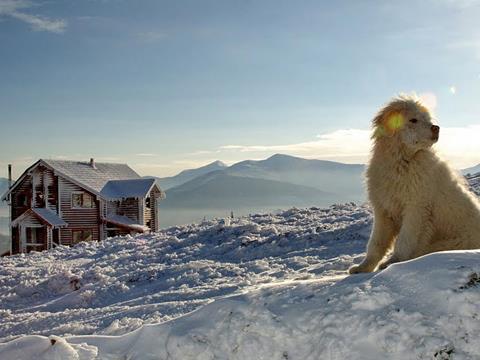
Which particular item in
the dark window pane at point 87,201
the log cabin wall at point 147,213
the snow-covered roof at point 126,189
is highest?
the snow-covered roof at point 126,189

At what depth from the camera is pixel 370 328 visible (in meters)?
3.51

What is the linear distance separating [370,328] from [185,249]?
977cm

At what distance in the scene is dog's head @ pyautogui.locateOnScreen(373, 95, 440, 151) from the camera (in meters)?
5.68

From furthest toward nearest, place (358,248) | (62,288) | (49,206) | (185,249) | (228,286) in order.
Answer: (49,206) < (185,249) < (62,288) < (358,248) < (228,286)

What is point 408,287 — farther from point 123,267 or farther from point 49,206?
point 49,206

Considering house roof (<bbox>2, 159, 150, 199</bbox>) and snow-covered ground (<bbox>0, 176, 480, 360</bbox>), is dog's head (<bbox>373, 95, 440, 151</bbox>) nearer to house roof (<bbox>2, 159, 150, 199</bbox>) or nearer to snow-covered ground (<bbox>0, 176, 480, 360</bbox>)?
snow-covered ground (<bbox>0, 176, 480, 360</bbox>)

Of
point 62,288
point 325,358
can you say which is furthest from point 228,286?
point 62,288

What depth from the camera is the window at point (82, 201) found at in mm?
36969

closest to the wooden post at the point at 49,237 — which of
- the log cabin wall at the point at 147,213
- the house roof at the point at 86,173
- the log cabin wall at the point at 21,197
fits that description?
the log cabin wall at the point at 21,197

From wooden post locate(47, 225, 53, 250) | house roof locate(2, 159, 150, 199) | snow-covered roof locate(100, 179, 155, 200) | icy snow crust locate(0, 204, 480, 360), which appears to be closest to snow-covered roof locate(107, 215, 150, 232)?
snow-covered roof locate(100, 179, 155, 200)

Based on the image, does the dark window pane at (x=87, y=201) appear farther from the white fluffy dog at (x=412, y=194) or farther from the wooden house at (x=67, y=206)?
the white fluffy dog at (x=412, y=194)

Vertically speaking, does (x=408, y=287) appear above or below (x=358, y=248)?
above

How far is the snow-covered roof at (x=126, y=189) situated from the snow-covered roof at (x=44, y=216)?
3.90 meters

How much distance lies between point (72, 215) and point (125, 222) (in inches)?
167
